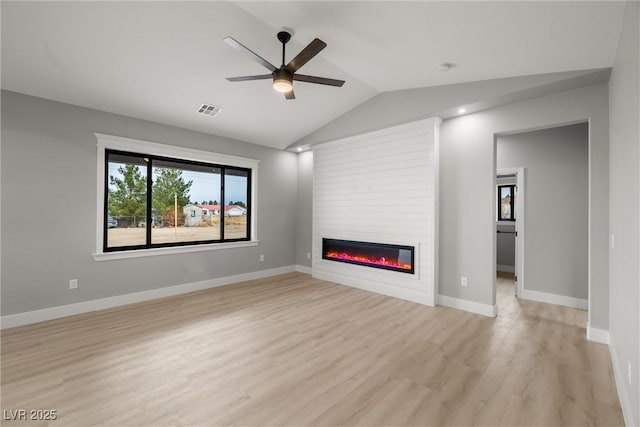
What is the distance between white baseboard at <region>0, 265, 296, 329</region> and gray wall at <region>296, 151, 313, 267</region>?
3.86 feet

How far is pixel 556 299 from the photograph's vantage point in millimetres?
4387

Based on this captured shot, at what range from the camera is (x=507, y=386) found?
2305 mm

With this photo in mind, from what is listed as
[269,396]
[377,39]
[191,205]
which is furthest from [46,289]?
[377,39]

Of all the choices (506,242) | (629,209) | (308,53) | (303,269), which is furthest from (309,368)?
(506,242)

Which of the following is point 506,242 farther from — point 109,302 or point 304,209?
point 109,302

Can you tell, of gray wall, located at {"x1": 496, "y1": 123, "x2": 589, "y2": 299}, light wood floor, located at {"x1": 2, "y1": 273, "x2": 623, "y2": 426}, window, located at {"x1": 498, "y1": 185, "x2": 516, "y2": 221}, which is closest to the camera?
light wood floor, located at {"x1": 2, "y1": 273, "x2": 623, "y2": 426}

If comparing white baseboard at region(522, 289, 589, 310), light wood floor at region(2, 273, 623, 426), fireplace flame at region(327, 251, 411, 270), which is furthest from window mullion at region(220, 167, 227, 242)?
white baseboard at region(522, 289, 589, 310)

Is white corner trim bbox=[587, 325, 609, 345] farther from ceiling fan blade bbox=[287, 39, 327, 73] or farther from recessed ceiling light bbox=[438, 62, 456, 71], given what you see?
ceiling fan blade bbox=[287, 39, 327, 73]

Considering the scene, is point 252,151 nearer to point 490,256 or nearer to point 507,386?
point 490,256

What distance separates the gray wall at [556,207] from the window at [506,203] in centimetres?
212

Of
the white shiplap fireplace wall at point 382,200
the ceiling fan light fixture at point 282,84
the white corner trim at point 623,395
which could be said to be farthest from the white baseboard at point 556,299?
the ceiling fan light fixture at point 282,84

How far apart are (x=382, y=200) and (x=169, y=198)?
362 cm

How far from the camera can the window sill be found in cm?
410

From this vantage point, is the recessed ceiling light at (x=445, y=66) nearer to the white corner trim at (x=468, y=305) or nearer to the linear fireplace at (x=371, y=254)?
the linear fireplace at (x=371, y=254)
